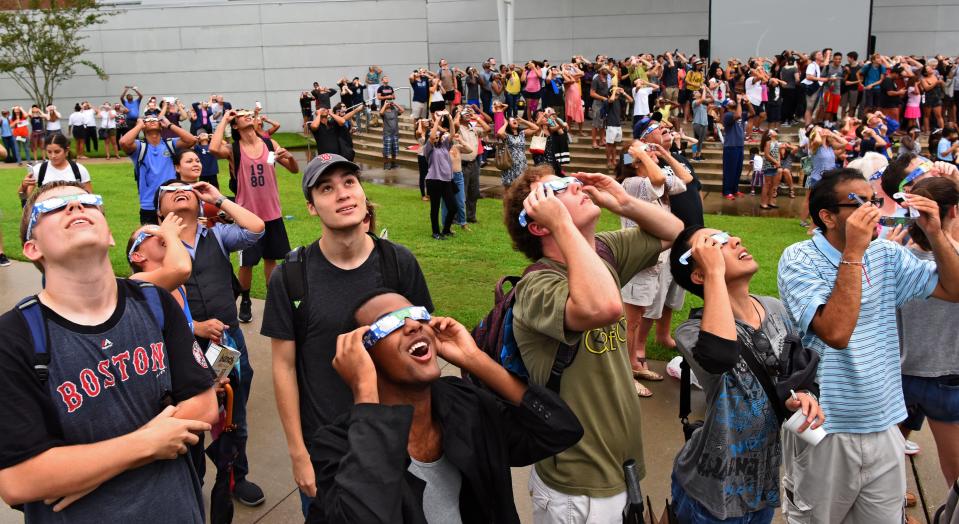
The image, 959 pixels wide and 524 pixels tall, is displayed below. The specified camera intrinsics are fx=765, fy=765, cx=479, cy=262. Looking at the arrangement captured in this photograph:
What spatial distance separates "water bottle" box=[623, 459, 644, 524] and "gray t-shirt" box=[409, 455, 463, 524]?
2.54ft

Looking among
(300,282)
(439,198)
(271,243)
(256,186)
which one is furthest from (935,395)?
(439,198)

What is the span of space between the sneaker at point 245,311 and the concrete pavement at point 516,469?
3.32ft

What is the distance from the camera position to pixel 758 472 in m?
3.18

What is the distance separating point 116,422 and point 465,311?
19.0 ft

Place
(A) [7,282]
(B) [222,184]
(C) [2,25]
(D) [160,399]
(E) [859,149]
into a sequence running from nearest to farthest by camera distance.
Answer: (D) [160,399]
(A) [7,282]
(E) [859,149]
(B) [222,184]
(C) [2,25]

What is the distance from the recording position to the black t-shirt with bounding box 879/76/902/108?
20.1 metres

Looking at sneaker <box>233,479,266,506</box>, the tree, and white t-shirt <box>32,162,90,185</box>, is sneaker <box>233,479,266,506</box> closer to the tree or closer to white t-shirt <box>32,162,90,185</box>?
white t-shirt <box>32,162,90,185</box>

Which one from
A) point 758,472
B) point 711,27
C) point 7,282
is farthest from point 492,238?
point 711,27

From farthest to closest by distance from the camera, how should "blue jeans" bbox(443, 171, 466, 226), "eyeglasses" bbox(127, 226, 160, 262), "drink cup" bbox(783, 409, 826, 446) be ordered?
"blue jeans" bbox(443, 171, 466, 226) < "eyeglasses" bbox(127, 226, 160, 262) < "drink cup" bbox(783, 409, 826, 446)

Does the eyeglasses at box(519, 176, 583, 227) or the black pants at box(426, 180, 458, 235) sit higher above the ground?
the eyeglasses at box(519, 176, 583, 227)

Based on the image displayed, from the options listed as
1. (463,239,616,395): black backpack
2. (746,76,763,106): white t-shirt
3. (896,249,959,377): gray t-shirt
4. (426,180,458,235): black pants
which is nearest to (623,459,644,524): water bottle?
(463,239,616,395): black backpack

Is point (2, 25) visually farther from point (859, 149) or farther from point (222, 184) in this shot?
point (859, 149)

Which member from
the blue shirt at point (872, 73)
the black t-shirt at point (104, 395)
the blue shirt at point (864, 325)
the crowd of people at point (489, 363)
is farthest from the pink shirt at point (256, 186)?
the blue shirt at point (872, 73)

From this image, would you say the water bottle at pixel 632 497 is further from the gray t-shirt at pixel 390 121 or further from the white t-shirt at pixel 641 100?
the gray t-shirt at pixel 390 121
